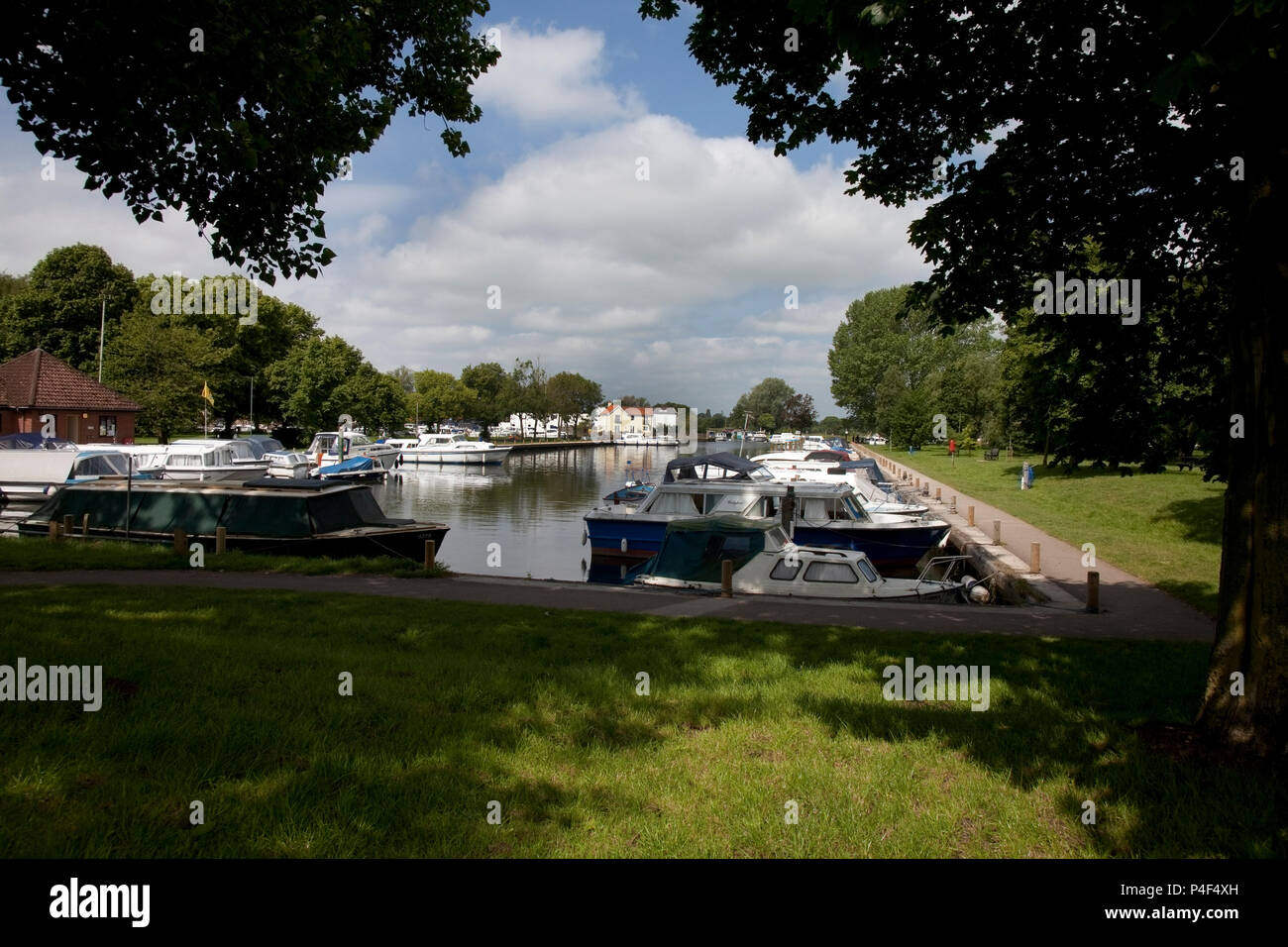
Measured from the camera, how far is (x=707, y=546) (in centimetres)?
1538

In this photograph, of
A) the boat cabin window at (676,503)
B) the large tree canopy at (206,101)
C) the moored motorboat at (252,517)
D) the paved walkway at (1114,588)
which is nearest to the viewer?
the large tree canopy at (206,101)

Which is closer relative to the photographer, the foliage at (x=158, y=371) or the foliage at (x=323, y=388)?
the foliage at (x=158, y=371)

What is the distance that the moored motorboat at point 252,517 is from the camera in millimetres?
17531

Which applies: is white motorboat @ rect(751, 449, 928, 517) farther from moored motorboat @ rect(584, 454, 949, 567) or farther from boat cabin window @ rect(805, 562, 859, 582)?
boat cabin window @ rect(805, 562, 859, 582)

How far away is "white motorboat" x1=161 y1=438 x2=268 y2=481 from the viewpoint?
1320 inches

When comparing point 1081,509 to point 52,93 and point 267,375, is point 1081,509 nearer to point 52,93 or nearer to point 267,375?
point 52,93

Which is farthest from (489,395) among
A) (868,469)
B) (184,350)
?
(868,469)

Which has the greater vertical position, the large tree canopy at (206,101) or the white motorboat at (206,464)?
the large tree canopy at (206,101)

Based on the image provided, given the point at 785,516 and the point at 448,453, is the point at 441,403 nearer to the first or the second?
the point at 448,453

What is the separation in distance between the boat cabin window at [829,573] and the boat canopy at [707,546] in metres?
1.19

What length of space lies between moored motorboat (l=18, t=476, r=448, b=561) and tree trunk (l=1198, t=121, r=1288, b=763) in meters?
15.8

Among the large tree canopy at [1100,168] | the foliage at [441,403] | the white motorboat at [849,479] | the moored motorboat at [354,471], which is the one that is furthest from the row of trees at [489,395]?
the large tree canopy at [1100,168]

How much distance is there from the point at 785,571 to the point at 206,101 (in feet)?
36.9

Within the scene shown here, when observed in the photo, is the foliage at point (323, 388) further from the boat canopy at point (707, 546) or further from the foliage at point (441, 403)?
the boat canopy at point (707, 546)
